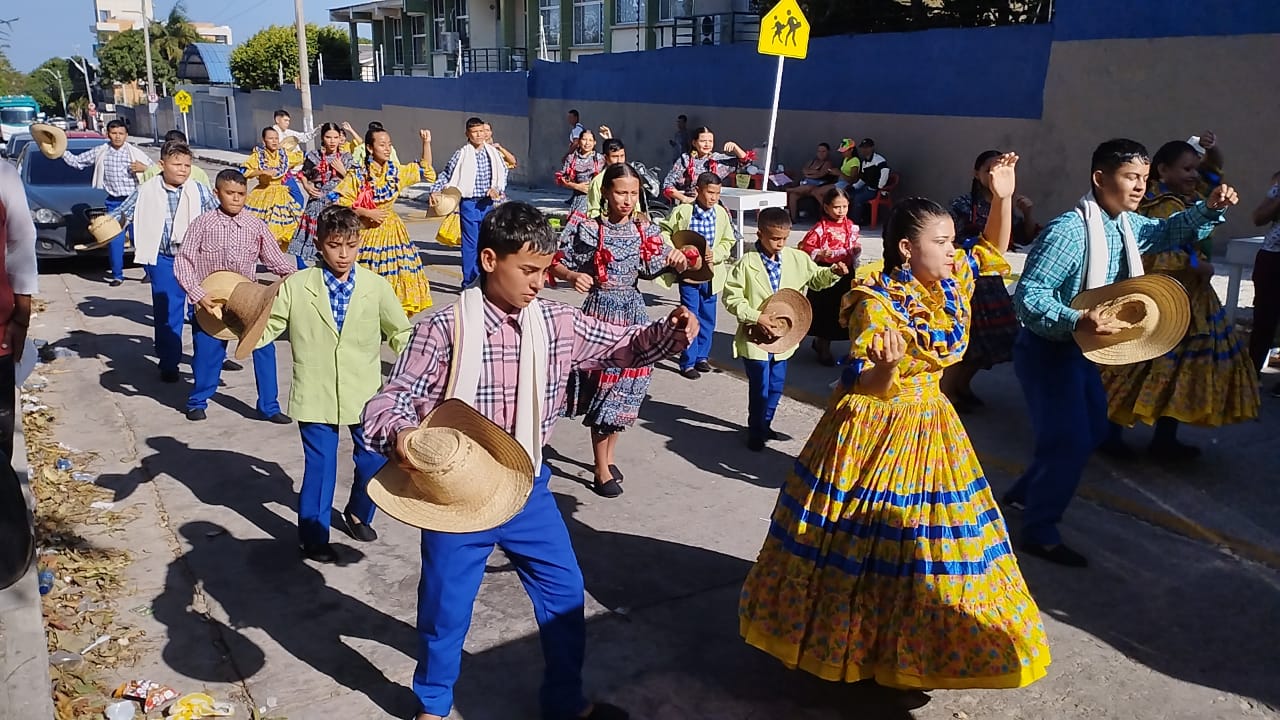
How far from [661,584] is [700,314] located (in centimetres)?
422

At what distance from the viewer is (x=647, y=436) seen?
24.7 feet

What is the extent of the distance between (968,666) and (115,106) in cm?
8114

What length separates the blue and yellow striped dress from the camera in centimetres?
369

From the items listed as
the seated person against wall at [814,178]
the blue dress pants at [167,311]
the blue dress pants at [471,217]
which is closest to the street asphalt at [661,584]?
the blue dress pants at [167,311]

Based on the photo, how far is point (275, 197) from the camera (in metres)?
14.5

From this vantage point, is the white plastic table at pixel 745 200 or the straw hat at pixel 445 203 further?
the white plastic table at pixel 745 200

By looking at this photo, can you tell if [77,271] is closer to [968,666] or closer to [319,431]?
[319,431]

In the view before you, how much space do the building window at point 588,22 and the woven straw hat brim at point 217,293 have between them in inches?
1041

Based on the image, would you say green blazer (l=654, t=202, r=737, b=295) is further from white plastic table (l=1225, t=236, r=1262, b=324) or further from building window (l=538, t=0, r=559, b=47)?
building window (l=538, t=0, r=559, b=47)

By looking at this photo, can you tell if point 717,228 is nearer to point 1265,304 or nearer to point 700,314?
point 700,314

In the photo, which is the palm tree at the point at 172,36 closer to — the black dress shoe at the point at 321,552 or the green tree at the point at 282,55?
the green tree at the point at 282,55

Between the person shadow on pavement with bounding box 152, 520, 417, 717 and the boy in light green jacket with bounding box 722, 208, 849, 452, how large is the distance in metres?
2.97

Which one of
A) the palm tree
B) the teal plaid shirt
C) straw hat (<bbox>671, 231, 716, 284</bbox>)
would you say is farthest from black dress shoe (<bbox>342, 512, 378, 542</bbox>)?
the palm tree

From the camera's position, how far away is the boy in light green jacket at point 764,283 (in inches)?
268
